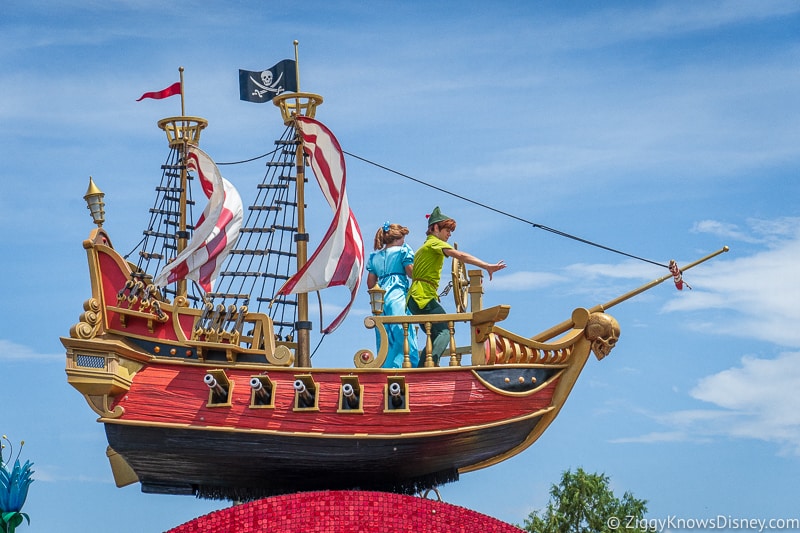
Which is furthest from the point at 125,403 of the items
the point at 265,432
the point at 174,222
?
the point at 174,222

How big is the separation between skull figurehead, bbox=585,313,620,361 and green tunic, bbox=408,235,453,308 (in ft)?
5.68

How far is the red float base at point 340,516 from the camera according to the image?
48.3ft

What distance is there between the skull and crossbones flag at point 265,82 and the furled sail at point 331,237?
537mm

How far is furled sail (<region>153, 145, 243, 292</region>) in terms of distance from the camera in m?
17.7

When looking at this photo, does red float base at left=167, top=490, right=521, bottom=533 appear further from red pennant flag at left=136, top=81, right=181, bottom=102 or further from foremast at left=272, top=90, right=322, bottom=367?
red pennant flag at left=136, top=81, right=181, bottom=102

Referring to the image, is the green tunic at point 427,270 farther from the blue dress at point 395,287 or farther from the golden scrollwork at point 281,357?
the golden scrollwork at point 281,357

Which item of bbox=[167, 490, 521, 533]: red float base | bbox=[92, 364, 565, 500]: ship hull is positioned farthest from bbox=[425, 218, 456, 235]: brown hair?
bbox=[167, 490, 521, 533]: red float base

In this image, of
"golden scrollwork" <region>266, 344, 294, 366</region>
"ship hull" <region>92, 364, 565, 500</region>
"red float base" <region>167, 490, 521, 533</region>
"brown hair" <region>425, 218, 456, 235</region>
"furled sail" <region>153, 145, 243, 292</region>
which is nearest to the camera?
"red float base" <region>167, 490, 521, 533</region>

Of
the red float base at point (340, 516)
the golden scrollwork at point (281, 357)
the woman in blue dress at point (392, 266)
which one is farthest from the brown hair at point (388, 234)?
the red float base at point (340, 516)

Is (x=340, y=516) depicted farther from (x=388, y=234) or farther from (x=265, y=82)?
(x=265, y=82)

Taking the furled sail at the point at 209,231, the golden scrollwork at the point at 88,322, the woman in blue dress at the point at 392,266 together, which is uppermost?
the furled sail at the point at 209,231

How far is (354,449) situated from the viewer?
15.7 m

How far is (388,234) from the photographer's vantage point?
1719 centimetres

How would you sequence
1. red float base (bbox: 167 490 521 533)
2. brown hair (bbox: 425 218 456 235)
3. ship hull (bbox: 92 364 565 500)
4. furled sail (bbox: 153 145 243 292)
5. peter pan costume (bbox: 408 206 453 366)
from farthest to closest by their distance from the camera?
furled sail (bbox: 153 145 243 292), brown hair (bbox: 425 218 456 235), peter pan costume (bbox: 408 206 453 366), ship hull (bbox: 92 364 565 500), red float base (bbox: 167 490 521 533)
